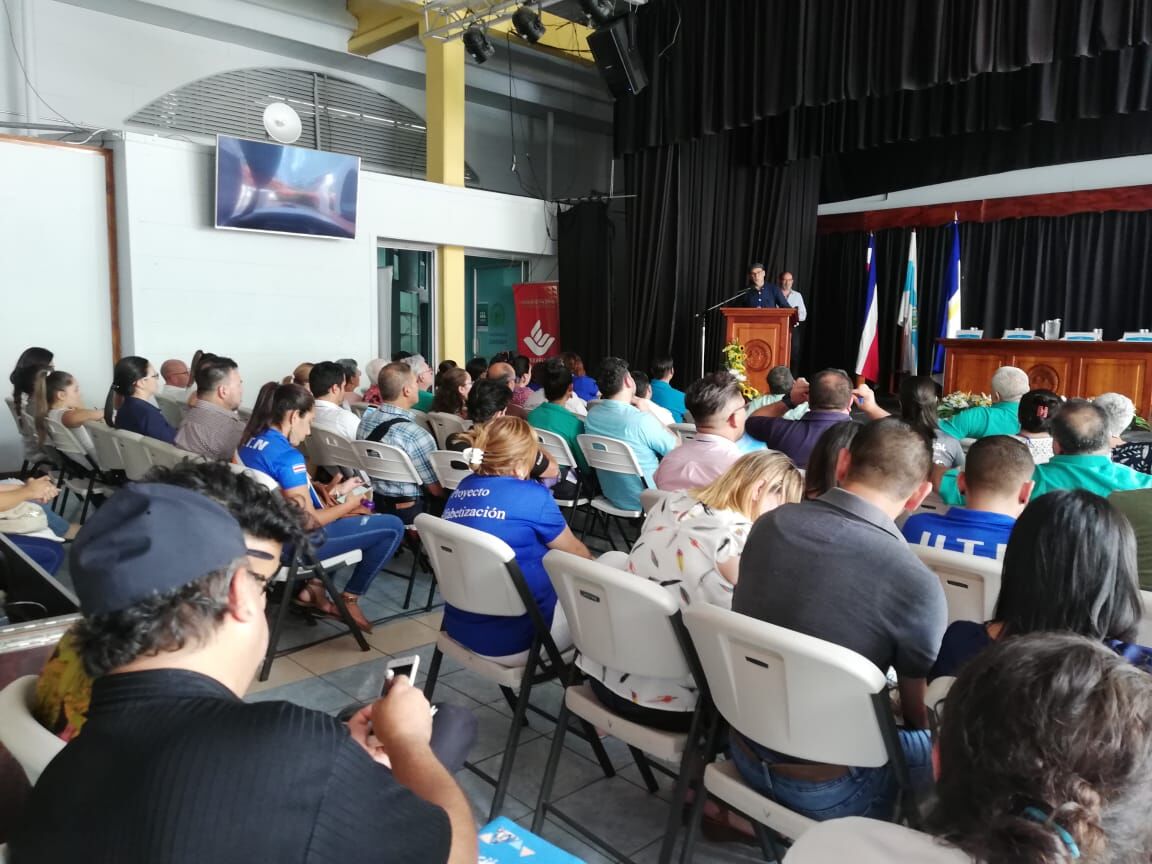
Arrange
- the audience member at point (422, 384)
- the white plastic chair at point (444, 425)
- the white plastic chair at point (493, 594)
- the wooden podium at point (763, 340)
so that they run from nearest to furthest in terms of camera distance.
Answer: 1. the white plastic chair at point (493, 594)
2. the white plastic chair at point (444, 425)
3. the audience member at point (422, 384)
4. the wooden podium at point (763, 340)

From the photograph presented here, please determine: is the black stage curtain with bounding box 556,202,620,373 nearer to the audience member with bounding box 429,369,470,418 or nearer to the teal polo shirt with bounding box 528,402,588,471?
the audience member with bounding box 429,369,470,418

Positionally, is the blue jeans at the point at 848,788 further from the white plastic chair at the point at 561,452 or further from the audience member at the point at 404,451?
the white plastic chair at the point at 561,452

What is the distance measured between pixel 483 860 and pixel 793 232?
→ 9472mm

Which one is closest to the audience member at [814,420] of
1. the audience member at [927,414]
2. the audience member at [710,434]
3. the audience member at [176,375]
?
the audience member at [927,414]

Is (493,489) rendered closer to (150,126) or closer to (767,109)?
(767,109)

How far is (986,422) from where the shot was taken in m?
4.60

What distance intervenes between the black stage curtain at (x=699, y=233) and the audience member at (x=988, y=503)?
7401 mm

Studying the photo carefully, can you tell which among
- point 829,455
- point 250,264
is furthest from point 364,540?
point 250,264

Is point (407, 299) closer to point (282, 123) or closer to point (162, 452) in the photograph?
point (282, 123)

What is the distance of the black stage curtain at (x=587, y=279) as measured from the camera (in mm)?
10125

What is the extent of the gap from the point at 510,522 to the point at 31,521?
6.54 ft

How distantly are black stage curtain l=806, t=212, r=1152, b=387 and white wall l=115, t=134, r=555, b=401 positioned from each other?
14.9ft

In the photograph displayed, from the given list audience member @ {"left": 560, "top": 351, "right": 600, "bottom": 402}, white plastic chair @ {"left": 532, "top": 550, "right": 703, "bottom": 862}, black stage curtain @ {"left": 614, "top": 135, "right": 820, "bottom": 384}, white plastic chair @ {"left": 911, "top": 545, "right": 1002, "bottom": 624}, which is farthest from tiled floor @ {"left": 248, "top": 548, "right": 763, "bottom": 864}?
black stage curtain @ {"left": 614, "top": 135, "right": 820, "bottom": 384}

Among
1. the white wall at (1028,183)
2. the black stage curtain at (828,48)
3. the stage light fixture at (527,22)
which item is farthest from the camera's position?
the white wall at (1028,183)
